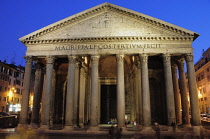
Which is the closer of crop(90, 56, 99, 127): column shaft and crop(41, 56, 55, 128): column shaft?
crop(90, 56, 99, 127): column shaft

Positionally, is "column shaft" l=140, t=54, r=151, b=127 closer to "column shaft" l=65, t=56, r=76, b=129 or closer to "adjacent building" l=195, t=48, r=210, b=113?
"column shaft" l=65, t=56, r=76, b=129

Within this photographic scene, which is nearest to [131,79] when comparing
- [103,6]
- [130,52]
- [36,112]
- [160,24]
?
[130,52]

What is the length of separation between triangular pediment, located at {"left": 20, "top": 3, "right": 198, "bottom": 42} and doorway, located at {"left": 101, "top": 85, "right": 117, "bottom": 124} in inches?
317

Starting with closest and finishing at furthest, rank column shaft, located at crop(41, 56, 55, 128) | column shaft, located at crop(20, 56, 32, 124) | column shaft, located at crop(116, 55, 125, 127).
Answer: column shaft, located at crop(116, 55, 125, 127) < column shaft, located at crop(41, 56, 55, 128) < column shaft, located at crop(20, 56, 32, 124)

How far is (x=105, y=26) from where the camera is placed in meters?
17.2

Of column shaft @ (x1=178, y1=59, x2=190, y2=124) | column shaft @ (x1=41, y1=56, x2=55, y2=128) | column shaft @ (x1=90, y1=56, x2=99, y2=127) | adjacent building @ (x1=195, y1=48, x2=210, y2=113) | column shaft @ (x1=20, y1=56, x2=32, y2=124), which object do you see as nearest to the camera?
column shaft @ (x1=90, y1=56, x2=99, y2=127)

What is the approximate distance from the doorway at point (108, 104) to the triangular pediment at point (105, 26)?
806 centimetres

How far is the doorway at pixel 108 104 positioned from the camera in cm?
2173

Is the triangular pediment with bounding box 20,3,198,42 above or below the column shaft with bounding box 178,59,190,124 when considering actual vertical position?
→ above

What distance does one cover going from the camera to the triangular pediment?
1677 cm

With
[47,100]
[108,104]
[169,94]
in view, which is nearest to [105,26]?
[169,94]

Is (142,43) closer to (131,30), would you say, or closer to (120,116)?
(131,30)

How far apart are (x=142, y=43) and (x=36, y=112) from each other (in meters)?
12.1

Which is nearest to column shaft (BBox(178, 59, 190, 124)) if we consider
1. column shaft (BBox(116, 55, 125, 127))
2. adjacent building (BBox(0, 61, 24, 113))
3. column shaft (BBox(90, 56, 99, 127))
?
column shaft (BBox(116, 55, 125, 127))
